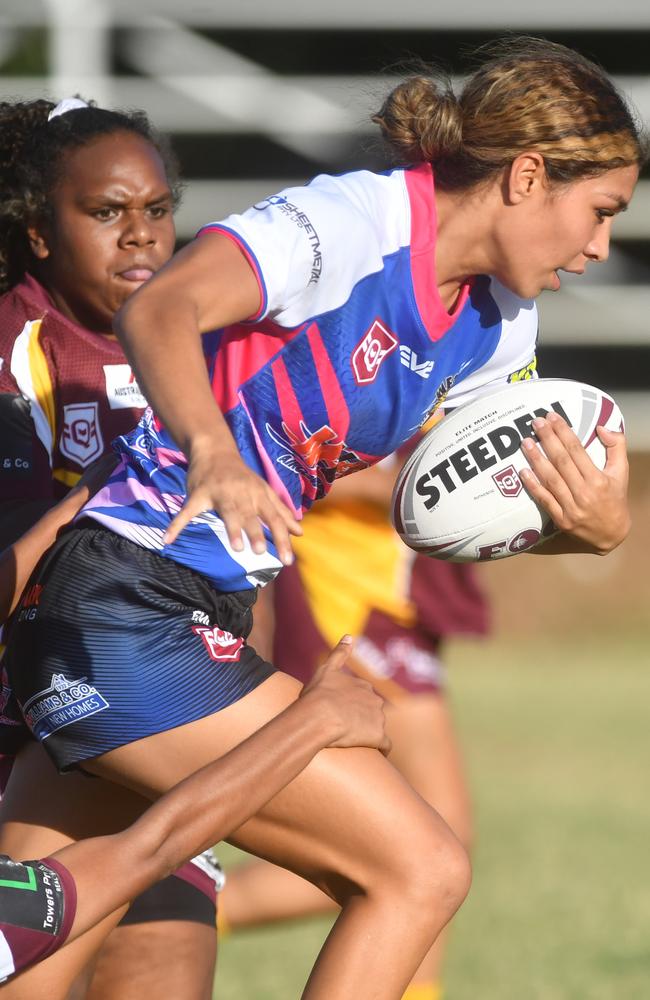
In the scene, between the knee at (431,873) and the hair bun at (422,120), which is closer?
the knee at (431,873)

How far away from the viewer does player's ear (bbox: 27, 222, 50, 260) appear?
11.8 feet

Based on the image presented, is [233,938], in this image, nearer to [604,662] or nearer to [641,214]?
[604,662]

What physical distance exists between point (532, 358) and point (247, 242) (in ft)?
2.94

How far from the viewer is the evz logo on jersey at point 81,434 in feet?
11.2

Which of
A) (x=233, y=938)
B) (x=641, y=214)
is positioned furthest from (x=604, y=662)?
(x=233, y=938)

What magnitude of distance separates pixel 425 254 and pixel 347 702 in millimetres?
797

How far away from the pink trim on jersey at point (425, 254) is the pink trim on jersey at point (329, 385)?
0.67ft

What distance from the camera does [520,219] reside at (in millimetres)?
2777

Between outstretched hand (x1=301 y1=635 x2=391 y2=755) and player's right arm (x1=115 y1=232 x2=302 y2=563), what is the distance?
0.43 meters

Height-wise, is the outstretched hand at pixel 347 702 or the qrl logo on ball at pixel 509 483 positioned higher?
the qrl logo on ball at pixel 509 483

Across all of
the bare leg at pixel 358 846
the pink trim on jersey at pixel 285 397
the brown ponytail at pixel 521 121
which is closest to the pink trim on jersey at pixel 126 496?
the pink trim on jersey at pixel 285 397

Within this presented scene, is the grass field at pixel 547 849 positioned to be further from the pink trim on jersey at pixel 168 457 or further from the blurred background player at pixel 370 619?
the pink trim on jersey at pixel 168 457

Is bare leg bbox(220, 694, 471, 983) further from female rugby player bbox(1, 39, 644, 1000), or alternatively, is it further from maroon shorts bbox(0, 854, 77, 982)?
maroon shorts bbox(0, 854, 77, 982)

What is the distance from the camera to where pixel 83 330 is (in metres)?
3.50
